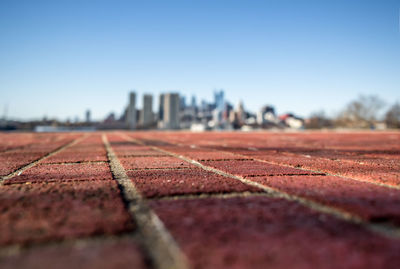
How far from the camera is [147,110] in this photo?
79312mm

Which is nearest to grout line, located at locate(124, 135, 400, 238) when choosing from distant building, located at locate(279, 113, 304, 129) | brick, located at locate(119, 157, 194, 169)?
brick, located at locate(119, 157, 194, 169)

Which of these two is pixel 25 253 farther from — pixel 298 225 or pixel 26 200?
pixel 298 225

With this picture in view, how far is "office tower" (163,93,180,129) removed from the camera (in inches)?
2721

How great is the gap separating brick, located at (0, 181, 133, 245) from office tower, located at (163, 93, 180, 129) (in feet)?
218

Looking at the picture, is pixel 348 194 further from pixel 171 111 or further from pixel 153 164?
pixel 171 111

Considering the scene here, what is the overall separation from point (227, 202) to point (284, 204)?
220mm

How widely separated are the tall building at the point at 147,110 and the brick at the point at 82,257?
76852mm

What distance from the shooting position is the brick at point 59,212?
78 centimetres

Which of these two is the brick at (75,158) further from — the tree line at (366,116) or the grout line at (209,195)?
the tree line at (366,116)

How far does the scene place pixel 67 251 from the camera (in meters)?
0.68

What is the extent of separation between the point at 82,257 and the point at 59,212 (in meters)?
0.39

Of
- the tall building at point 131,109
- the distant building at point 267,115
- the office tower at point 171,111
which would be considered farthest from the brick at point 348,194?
the distant building at point 267,115

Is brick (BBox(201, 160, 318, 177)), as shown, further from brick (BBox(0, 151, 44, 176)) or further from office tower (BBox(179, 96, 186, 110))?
office tower (BBox(179, 96, 186, 110))

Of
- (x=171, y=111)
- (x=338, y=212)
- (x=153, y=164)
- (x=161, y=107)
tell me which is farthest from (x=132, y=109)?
(x=338, y=212)
